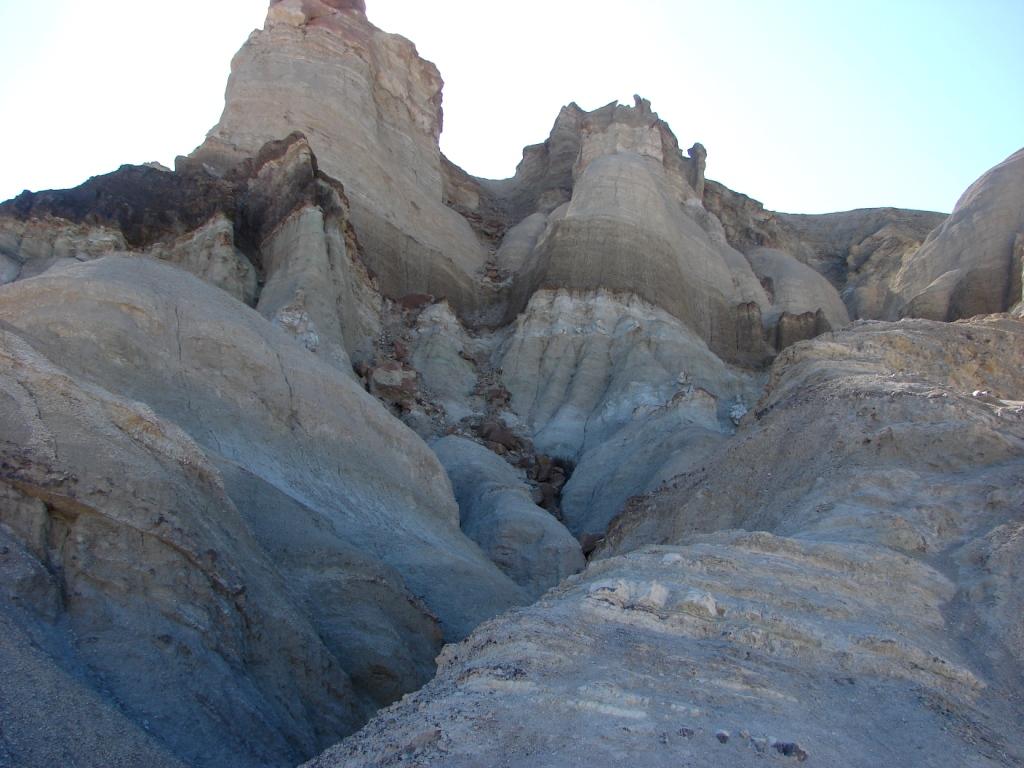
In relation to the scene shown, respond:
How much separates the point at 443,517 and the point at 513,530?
7.90 feet

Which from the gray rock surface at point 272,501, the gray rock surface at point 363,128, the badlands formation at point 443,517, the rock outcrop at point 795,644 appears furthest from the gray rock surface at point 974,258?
the rock outcrop at point 795,644

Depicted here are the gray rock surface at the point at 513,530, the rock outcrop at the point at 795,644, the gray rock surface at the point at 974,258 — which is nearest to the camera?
the rock outcrop at the point at 795,644

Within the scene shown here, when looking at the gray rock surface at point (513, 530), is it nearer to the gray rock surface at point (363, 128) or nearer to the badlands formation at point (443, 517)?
the badlands formation at point (443, 517)

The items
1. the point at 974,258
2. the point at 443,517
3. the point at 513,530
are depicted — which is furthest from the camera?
the point at 974,258

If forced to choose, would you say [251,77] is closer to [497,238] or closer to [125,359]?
[497,238]

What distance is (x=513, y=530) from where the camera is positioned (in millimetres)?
19391

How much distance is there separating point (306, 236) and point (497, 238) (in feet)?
66.5

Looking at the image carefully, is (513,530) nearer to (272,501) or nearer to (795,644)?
(272,501)

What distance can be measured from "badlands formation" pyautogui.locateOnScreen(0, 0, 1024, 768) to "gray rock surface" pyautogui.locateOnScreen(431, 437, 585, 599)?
0.08 meters

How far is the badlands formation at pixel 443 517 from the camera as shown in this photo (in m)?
5.94

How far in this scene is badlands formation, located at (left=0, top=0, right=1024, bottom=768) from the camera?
5.94m

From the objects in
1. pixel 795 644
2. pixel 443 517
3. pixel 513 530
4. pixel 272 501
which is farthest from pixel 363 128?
pixel 795 644

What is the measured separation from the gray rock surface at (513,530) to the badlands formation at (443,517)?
0.28ft

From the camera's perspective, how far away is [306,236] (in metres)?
28.4
